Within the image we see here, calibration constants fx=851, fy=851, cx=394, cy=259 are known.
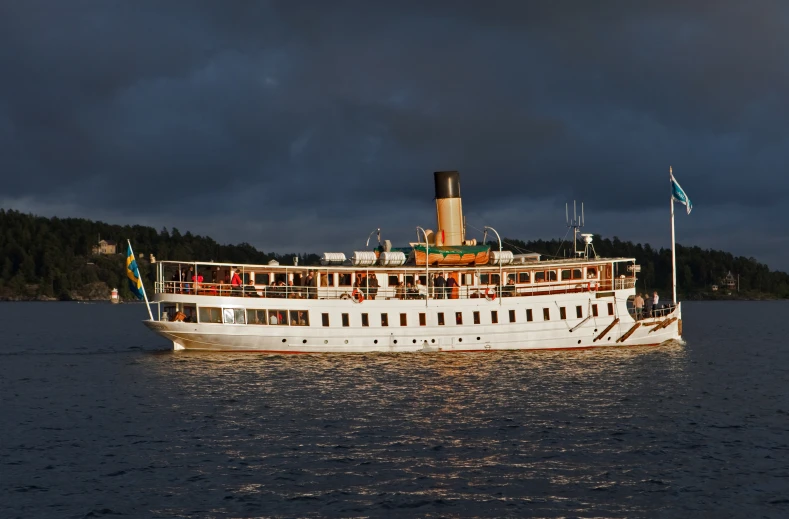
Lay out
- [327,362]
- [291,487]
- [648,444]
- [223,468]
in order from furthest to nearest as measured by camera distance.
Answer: [327,362] → [648,444] → [223,468] → [291,487]

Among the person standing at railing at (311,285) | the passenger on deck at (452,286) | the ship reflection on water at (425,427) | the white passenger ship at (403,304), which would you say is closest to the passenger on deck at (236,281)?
the white passenger ship at (403,304)

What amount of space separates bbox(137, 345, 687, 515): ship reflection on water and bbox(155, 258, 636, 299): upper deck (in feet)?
12.9

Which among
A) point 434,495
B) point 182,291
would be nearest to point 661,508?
point 434,495

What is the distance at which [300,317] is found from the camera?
48719 millimetres

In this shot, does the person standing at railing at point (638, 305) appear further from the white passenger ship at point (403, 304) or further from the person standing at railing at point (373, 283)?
the person standing at railing at point (373, 283)

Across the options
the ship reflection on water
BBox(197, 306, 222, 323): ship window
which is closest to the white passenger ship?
BBox(197, 306, 222, 323): ship window

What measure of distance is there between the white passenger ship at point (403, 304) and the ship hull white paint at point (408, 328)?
6 cm

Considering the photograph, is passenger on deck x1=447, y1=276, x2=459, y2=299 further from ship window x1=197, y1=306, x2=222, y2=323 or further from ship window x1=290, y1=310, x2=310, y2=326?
ship window x1=197, y1=306, x2=222, y2=323

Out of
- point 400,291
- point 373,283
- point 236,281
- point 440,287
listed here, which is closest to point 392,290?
point 400,291

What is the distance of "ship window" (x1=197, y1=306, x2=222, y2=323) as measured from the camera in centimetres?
4762

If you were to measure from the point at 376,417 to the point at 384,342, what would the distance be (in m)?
16.9

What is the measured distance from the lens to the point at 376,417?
3262cm

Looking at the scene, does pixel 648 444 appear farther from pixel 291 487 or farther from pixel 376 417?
pixel 291 487

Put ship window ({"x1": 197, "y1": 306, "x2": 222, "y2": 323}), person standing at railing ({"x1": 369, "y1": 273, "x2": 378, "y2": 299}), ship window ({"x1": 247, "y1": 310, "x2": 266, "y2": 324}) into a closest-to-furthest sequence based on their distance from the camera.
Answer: ship window ({"x1": 197, "y1": 306, "x2": 222, "y2": 323}), ship window ({"x1": 247, "y1": 310, "x2": 266, "y2": 324}), person standing at railing ({"x1": 369, "y1": 273, "x2": 378, "y2": 299})
